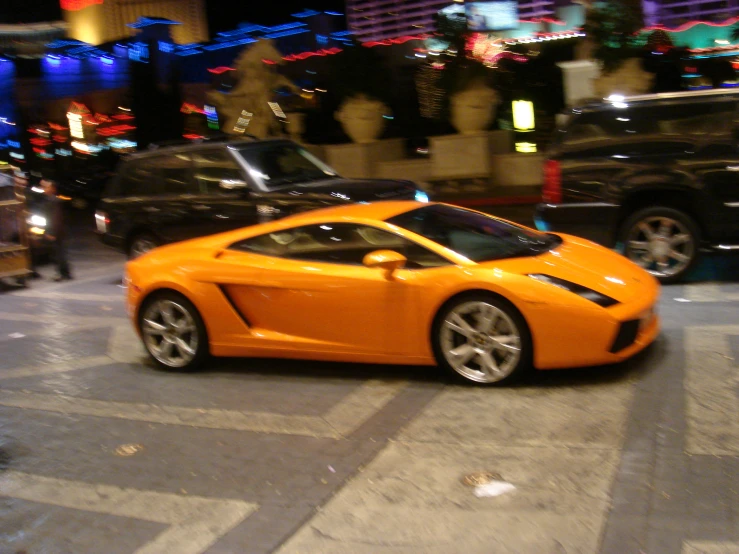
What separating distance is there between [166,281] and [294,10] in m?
33.5

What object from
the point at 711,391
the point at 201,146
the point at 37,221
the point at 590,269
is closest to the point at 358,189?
the point at 201,146

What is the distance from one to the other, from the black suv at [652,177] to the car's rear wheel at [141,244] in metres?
5.45

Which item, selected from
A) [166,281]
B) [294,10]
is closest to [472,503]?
[166,281]

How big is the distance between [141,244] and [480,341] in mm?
7075

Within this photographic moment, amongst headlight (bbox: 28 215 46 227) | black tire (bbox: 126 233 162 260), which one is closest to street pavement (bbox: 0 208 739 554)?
black tire (bbox: 126 233 162 260)

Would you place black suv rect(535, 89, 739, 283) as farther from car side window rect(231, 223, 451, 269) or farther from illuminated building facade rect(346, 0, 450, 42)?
illuminated building facade rect(346, 0, 450, 42)

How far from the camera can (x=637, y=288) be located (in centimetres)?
631

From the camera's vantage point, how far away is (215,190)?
11.0m

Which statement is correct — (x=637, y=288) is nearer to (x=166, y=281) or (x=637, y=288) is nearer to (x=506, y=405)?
(x=506, y=405)

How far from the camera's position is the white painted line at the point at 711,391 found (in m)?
4.93

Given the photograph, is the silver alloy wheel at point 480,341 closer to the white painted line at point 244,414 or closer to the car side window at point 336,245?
the car side window at point 336,245

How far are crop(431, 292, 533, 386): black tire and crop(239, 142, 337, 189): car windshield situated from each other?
5.01 metres

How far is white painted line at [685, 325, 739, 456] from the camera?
16.2 ft

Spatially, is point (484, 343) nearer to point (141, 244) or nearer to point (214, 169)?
point (214, 169)
